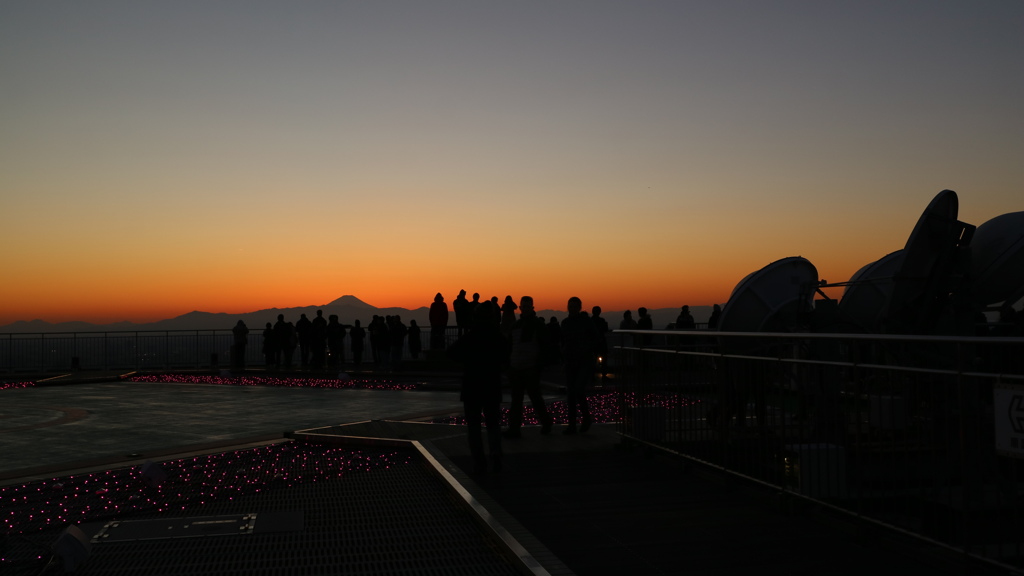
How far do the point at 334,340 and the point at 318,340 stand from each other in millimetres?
709

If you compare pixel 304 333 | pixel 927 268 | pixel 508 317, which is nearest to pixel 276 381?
pixel 304 333

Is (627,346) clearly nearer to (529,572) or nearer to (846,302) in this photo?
(529,572)

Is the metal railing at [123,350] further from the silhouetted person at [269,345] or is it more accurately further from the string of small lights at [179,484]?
the string of small lights at [179,484]

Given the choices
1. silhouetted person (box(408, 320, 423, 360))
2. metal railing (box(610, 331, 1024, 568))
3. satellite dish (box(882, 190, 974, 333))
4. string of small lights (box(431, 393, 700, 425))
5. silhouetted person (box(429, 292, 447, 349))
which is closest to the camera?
metal railing (box(610, 331, 1024, 568))

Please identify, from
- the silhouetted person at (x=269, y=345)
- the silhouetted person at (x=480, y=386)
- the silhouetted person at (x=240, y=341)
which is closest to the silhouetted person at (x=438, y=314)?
the silhouetted person at (x=269, y=345)

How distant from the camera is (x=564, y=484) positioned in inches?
364

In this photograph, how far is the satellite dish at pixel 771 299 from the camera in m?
18.0

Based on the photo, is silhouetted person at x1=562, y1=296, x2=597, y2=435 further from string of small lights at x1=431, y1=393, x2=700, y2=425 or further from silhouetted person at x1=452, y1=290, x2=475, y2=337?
silhouetted person at x1=452, y1=290, x2=475, y2=337

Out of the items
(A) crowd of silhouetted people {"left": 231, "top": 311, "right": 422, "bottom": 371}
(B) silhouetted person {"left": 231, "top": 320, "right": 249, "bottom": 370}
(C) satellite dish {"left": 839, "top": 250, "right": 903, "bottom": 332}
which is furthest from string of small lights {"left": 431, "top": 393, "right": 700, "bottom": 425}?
(B) silhouetted person {"left": 231, "top": 320, "right": 249, "bottom": 370}

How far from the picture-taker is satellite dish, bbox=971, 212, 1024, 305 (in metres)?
13.2

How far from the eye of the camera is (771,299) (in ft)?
59.7

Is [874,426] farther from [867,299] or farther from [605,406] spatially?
[605,406]

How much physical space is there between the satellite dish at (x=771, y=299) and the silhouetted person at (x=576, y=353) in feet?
20.4

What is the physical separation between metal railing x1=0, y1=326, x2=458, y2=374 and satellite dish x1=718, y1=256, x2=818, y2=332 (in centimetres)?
1838
